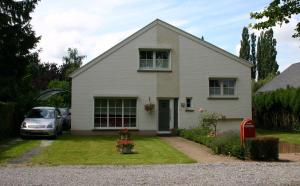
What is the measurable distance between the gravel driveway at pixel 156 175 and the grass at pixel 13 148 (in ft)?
9.78

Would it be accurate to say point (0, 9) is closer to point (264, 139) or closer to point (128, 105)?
point (128, 105)

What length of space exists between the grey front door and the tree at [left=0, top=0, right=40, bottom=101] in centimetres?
872

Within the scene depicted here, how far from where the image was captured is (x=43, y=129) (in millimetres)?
25719

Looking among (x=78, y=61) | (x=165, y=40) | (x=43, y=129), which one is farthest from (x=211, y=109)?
(x=78, y=61)

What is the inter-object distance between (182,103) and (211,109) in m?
1.95

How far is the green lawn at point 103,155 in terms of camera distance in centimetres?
1705

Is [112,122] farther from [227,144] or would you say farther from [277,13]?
[277,13]

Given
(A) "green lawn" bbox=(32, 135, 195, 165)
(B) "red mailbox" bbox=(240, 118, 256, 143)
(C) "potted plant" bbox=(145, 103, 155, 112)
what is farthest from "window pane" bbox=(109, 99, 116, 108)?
(B) "red mailbox" bbox=(240, 118, 256, 143)

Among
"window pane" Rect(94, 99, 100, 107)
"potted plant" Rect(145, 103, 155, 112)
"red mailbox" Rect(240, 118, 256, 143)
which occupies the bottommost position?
"red mailbox" Rect(240, 118, 256, 143)

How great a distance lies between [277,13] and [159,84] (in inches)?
780

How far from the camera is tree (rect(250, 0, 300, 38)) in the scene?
11680 mm

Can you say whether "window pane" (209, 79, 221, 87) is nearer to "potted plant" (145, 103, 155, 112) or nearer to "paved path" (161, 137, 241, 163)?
"potted plant" (145, 103, 155, 112)

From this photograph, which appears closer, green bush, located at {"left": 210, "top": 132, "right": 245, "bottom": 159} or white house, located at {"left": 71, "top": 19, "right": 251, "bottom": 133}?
green bush, located at {"left": 210, "top": 132, "right": 245, "bottom": 159}

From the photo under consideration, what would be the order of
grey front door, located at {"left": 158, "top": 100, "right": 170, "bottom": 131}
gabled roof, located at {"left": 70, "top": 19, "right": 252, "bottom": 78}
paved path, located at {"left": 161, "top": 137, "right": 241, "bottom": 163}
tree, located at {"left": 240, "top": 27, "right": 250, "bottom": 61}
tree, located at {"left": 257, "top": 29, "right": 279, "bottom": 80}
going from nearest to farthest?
1. paved path, located at {"left": 161, "top": 137, "right": 241, "bottom": 163}
2. gabled roof, located at {"left": 70, "top": 19, "right": 252, "bottom": 78}
3. grey front door, located at {"left": 158, "top": 100, "right": 170, "bottom": 131}
4. tree, located at {"left": 257, "top": 29, "right": 279, "bottom": 80}
5. tree, located at {"left": 240, "top": 27, "right": 250, "bottom": 61}
